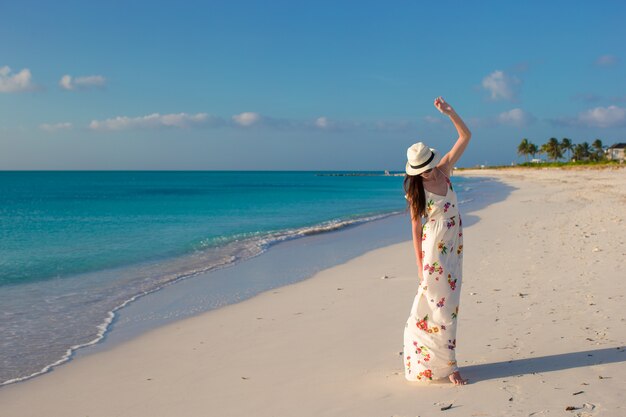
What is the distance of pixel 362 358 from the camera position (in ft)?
18.0

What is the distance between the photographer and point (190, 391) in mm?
4977

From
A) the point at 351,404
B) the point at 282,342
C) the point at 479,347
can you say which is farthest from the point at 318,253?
the point at 351,404

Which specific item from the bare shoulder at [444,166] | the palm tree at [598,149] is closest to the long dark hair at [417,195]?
the bare shoulder at [444,166]

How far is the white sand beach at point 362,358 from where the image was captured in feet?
13.8

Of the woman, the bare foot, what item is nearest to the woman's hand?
the woman

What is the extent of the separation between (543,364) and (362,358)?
169 centimetres

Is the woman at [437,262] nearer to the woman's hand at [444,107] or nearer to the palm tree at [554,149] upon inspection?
the woman's hand at [444,107]

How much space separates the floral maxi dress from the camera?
443cm

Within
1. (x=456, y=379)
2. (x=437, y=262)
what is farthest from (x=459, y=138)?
(x=456, y=379)

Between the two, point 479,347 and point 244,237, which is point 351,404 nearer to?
point 479,347

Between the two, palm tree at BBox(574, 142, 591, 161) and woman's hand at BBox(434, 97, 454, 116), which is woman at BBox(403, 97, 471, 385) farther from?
palm tree at BBox(574, 142, 591, 161)

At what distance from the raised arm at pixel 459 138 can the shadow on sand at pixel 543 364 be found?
1762mm

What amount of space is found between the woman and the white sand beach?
215 mm

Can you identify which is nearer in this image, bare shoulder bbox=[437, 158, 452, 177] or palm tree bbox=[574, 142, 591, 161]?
bare shoulder bbox=[437, 158, 452, 177]
